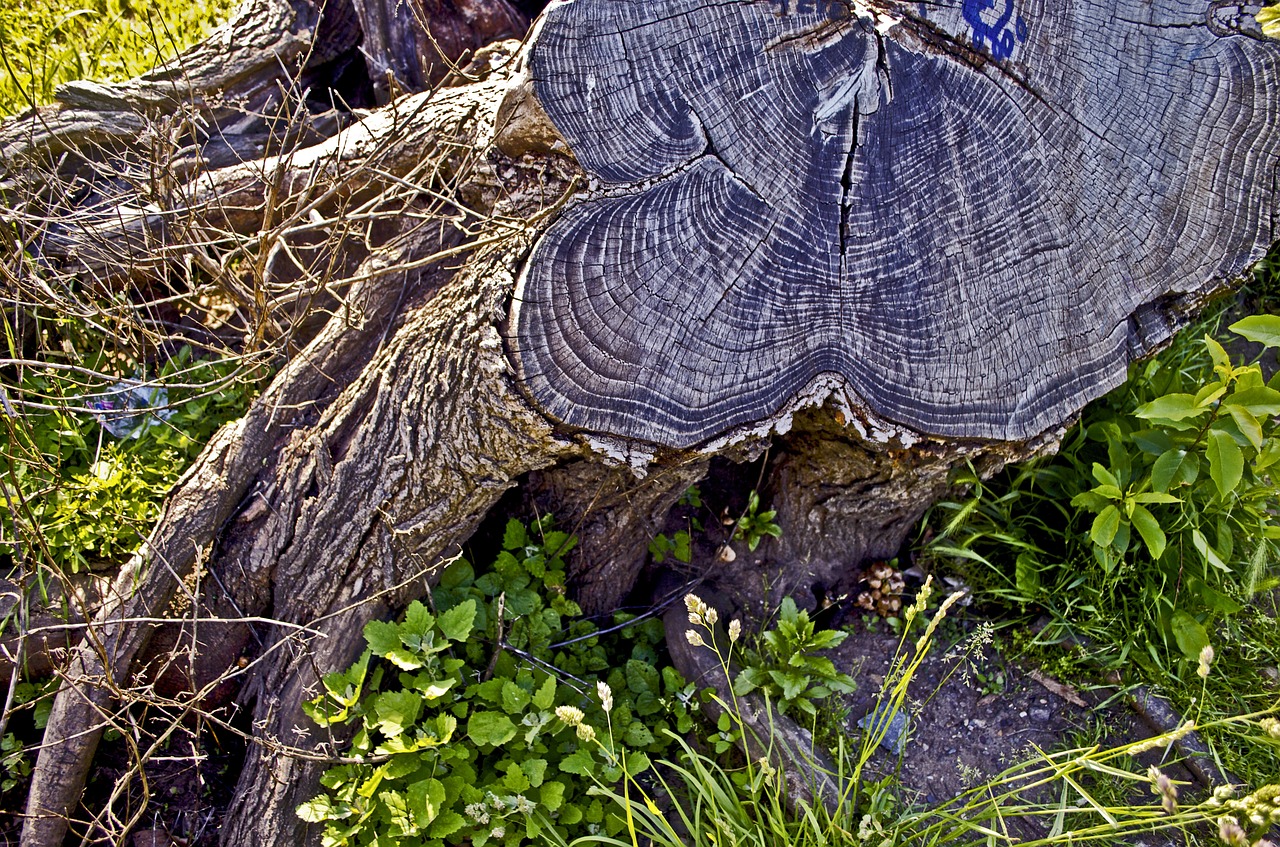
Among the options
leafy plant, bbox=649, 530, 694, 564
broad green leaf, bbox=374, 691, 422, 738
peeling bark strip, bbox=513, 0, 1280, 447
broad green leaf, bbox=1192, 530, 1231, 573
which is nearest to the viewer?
peeling bark strip, bbox=513, 0, 1280, 447

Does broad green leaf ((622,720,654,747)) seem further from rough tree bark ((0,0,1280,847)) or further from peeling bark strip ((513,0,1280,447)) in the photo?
peeling bark strip ((513,0,1280,447))

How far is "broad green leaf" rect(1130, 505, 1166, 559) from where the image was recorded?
2299mm

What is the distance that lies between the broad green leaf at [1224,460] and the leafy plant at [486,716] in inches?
62.7

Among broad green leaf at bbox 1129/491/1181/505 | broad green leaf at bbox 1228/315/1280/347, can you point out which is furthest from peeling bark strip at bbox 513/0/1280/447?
broad green leaf at bbox 1129/491/1181/505

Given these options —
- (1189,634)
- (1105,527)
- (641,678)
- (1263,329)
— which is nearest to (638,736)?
(641,678)

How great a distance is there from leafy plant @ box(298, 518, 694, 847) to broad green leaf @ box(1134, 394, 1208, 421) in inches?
61.2

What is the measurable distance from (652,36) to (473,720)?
1.83 meters

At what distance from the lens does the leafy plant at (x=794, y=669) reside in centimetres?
236

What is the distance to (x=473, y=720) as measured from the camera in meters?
2.19

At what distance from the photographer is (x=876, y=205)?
1.81 meters

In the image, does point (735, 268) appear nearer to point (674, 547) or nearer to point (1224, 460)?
point (674, 547)

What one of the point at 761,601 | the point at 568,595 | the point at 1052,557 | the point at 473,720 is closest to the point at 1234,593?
the point at 1052,557

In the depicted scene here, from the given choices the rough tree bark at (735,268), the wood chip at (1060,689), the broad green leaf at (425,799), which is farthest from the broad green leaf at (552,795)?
the wood chip at (1060,689)

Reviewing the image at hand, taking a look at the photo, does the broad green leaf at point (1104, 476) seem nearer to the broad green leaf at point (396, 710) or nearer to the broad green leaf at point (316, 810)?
the broad green leaf at point (396, 710)
